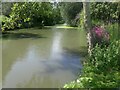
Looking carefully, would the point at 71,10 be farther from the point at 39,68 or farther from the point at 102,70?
the point at 102,70

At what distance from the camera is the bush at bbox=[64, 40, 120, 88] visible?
528cm

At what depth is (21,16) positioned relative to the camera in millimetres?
6020

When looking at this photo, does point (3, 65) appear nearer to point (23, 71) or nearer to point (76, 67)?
point (23, 71)

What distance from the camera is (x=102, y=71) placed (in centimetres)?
621

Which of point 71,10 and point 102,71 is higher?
point 71,10

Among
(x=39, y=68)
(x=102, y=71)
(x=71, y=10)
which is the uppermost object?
(x=71, y=10)

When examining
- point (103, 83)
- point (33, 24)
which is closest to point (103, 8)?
point (33, 24)

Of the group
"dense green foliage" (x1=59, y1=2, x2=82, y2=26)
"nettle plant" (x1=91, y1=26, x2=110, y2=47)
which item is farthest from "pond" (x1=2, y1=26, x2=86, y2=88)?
"dense green foliage" (x1=59, y1=2, x2=82, y2=26)

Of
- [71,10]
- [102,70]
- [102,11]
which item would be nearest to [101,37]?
[102,70]

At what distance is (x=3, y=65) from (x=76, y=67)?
2623 mm

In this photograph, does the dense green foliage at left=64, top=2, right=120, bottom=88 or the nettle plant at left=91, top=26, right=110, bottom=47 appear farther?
the nettle plant at left=91, top=26, right=110, bottom=47

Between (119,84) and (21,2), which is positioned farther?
(21,2)

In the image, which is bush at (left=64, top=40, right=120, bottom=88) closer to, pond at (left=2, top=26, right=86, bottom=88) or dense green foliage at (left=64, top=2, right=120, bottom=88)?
dense green foliage at (left=64, top=2, right=120, bottom=88)

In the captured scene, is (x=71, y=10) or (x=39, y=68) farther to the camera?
(x=71, y=10)
